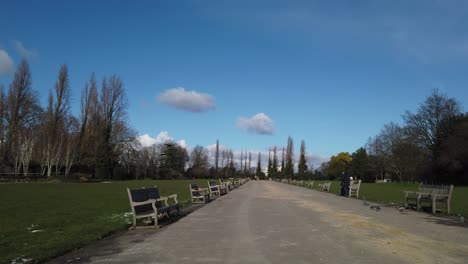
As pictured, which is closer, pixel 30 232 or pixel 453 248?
pixel 453 248

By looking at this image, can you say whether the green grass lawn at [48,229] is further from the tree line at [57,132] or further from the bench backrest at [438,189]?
the tree line at [57,132]

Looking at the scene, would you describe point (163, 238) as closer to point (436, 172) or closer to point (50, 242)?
point (50, 242)

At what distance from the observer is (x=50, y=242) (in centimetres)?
859

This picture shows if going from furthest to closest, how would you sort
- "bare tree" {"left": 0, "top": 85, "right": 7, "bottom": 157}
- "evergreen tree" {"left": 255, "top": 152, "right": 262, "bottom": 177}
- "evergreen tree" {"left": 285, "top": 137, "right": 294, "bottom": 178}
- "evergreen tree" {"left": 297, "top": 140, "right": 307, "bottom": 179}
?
"evergreen tree" {"left": 255, "top": 152, "right": 262, "bottom": 177}, "evergreen tree" {"left": 285, "top": 137, "right": 294, "bottom": 178}, "evergreen tree" {"left": 297, "top": 140, "right": 307, "bottom": 179}, "bare tree" {"left": 0, "top": 85, "right": 7, "bottom": 157}

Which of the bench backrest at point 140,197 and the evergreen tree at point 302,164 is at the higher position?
the evergreen tree at point 302,164

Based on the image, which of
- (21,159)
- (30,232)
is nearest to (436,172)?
(21,159)

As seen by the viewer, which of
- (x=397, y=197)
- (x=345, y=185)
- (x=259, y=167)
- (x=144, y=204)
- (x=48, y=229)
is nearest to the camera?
(x=48, y=229)

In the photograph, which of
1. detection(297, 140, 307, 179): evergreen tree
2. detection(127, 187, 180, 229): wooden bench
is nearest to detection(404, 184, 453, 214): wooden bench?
detection(127, 187, 180, 229): wooden bench

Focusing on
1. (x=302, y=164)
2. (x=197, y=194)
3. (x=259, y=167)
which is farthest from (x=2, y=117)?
(x=259, y=167)

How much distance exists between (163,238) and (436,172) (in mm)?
59398

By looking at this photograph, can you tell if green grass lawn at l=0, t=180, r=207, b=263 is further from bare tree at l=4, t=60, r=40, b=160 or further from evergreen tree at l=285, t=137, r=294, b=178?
evergreen tree at l=285, t=137, r=294, b=178

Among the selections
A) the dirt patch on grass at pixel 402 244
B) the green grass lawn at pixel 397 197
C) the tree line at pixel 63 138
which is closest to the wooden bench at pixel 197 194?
the dirt patch on grass at pixel 402 244

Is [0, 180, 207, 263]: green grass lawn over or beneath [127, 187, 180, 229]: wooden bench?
beneath

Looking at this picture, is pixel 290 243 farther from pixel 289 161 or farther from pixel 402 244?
pixel 289 161
